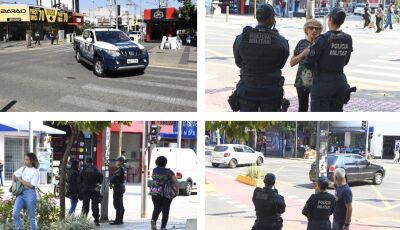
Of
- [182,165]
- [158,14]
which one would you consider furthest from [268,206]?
[158,14]

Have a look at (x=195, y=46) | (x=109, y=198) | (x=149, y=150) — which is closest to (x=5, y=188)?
(x=109, y=198)

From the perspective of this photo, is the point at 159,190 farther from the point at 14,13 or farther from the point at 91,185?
the point at 14,13

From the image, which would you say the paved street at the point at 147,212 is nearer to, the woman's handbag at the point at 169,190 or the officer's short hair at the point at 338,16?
the woman's handbag at the point at 169,190

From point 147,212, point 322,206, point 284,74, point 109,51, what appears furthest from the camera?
point 147,212

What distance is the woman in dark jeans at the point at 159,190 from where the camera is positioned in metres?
4.20

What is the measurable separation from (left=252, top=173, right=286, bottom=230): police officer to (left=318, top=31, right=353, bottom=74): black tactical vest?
868mm

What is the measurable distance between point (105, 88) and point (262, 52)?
3.83ft

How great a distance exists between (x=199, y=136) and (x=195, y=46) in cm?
63

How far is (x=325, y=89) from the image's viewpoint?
356 centimetres

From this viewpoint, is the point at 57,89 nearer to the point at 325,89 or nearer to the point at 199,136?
the point at 199,136

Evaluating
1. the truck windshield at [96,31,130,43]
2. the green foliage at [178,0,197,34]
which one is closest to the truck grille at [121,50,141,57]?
the truck windshield at [96,31,130,43]

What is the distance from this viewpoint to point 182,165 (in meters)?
4.48

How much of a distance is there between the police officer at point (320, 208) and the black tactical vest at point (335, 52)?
0.81 meters

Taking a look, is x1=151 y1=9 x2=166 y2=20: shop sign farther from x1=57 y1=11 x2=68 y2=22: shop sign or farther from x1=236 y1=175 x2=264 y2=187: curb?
x1=236 y1=175 x2=264 y2=187: curb
